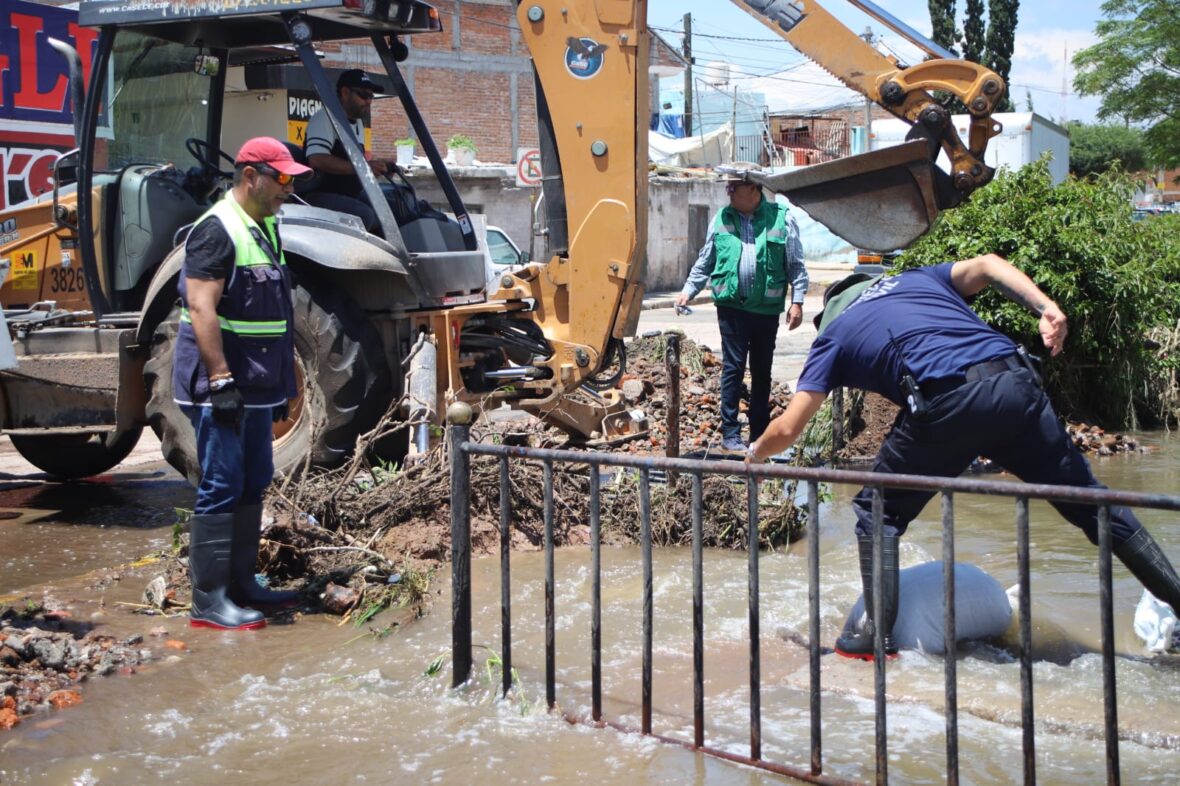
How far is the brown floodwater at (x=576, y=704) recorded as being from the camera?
12.0 feet

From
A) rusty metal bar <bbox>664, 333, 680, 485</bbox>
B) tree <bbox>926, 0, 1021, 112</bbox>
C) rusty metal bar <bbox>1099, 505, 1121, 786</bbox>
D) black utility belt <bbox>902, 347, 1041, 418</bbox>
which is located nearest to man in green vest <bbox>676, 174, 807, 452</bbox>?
rusty metal bar <bbox>664, 333, 680, 485</bbox>

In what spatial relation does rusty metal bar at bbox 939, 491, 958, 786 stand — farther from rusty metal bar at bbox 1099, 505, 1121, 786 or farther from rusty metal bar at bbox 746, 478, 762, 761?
rusty metal bar at bbox 746, 478, 762, 761

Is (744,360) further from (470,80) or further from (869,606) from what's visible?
(470,80)

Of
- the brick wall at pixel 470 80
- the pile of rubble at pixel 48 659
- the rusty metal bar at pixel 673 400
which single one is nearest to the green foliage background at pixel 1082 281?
the rusty metal bar at pixel 673 400

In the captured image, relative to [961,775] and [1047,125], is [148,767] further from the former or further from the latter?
[1047,125]

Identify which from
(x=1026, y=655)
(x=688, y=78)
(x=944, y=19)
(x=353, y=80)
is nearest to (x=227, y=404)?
(x=353, y=80)

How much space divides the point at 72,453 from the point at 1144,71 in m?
25.7

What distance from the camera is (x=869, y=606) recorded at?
14.4 feet

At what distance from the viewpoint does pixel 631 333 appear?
285 inches

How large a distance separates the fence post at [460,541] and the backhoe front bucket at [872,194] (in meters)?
2.95

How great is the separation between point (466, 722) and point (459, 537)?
0.61 meters

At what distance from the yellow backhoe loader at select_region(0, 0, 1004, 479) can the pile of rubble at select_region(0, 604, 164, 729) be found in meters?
1.76

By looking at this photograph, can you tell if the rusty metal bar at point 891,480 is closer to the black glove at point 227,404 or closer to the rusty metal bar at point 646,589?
the rusty metal bar at point 646,589

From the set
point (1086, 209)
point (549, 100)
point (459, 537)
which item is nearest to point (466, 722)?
point (459, 537)
